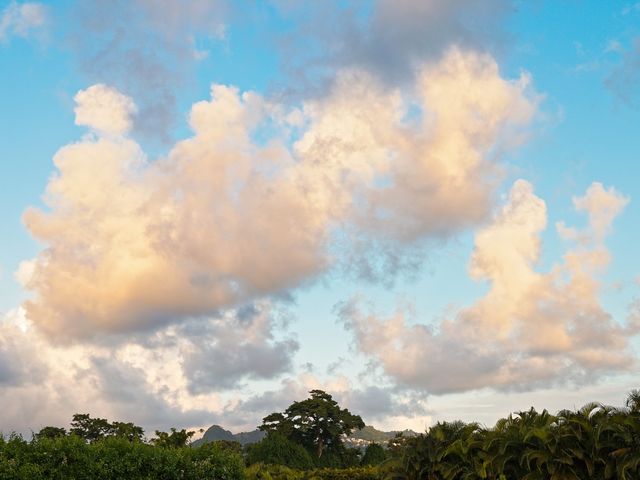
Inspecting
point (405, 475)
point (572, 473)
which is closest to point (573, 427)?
point (572, 473)

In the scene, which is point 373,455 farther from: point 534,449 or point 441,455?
point 534,449

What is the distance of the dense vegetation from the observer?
22.2 meters

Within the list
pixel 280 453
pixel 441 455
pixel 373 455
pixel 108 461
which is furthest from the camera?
pixel 373 455

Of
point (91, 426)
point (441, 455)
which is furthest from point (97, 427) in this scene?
point (441, 455)

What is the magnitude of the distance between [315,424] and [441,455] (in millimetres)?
50317

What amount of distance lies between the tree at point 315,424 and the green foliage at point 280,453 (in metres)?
7.14

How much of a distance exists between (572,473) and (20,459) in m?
27.3

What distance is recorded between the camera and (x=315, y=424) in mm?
90312

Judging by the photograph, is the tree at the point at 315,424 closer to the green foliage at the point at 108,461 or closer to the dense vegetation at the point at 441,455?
the dense vegetation at the point at 441,455

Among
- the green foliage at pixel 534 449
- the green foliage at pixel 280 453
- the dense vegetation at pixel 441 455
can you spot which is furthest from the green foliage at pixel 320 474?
the green foliage at pixel 280 453

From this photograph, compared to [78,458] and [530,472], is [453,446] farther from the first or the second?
[78,458]

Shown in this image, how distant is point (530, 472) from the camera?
123 ft

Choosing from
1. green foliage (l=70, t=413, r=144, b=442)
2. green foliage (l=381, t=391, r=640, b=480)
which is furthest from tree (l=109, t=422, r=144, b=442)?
green foliage (l=381, t=391, r=640, b=480)

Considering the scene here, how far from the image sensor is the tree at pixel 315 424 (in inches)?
3521
